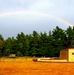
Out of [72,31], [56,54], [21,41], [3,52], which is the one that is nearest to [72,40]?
[72,31]

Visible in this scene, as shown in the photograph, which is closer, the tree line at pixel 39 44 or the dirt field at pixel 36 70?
the dirt field at pixel 36 70

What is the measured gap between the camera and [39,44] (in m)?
81.6

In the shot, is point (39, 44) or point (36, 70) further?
point (39, 44)

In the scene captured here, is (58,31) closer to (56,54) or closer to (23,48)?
(56,54)

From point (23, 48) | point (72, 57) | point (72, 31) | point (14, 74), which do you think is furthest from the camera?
point (72, 31)

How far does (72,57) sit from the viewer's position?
186 ft

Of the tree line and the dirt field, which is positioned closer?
the dirt field

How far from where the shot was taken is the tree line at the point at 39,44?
78.3m

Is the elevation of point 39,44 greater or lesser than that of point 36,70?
greater

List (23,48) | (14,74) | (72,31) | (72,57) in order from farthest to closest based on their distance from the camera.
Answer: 1. (72,31)
2. (23,48)
3. (72,57)
4. (14,74)

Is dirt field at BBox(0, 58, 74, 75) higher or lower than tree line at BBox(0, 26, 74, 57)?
lower

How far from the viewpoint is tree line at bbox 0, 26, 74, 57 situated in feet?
257

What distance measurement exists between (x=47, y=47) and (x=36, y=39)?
228 inches

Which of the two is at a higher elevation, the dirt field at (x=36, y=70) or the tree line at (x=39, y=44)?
the tree line at (x=39, y=44)
